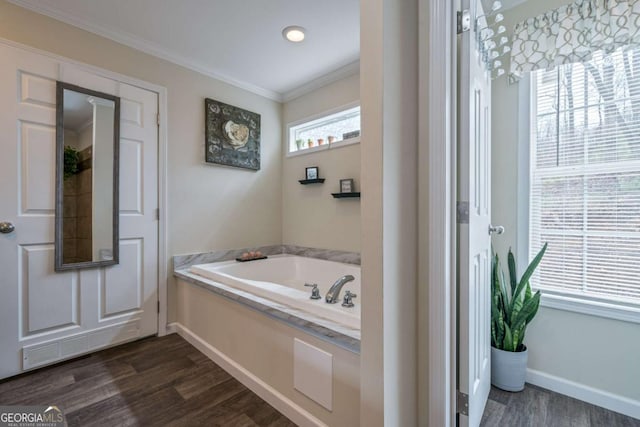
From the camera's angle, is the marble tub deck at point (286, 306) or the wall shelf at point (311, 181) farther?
the wall shelf at point (311, 181)

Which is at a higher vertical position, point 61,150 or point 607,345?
point 61,150

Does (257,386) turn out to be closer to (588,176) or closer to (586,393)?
(586,393)

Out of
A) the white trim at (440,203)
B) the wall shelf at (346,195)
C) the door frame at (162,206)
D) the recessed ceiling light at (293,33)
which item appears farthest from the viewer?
the wall shelf at (346,195)

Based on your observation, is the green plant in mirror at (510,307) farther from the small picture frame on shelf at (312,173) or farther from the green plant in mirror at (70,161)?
the green plant in mirror at (70,161)

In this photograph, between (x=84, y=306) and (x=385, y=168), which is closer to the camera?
(x=385, y=168)

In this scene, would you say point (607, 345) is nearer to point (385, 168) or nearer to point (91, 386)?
point (385, 168)

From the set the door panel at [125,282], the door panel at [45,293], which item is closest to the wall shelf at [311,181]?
the door panel at [125,282]

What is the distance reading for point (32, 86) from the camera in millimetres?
1896

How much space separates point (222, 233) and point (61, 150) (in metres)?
1.39

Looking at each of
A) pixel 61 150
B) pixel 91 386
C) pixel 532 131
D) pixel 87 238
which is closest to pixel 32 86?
pixel 61 150

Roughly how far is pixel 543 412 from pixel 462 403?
2.48ft

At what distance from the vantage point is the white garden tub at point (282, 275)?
66.4 inches

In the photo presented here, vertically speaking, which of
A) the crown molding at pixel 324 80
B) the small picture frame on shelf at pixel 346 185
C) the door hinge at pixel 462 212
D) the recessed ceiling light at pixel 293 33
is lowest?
the door hinge at pixel 462 212

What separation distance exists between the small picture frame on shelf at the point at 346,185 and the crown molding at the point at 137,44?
1447mm
